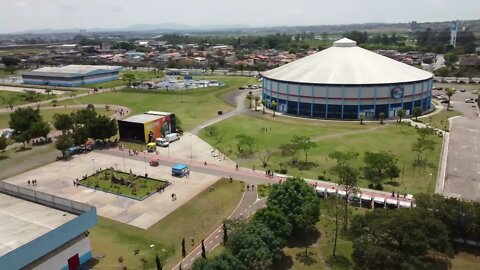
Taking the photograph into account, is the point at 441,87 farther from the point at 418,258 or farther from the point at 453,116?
the point at 418,258

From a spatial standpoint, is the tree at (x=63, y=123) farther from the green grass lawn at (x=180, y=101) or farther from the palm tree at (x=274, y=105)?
the palm tree at (x=274, y=105)

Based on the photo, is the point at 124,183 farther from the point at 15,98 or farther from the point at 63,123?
the point at 15,98

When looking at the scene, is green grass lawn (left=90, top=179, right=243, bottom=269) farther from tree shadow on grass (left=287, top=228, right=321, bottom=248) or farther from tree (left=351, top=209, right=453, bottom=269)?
tree (left=351, top=209, right=453, bottom=269)

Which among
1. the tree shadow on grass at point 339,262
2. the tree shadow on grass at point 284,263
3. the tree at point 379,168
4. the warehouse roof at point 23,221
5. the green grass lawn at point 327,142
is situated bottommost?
the tree shadow on grass at point 284,263

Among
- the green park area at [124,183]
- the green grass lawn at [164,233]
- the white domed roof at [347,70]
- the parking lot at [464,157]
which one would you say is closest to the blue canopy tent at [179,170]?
the green park area at [124,183]

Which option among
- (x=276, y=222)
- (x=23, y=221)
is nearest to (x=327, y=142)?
(x=276, y=222)

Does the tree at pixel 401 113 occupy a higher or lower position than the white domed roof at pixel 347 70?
lower
